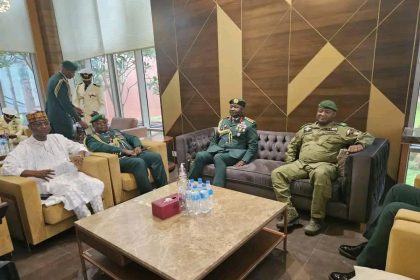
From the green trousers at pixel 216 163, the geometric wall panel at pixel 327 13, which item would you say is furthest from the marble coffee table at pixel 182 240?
the geometric wall panel at pixel 327 13

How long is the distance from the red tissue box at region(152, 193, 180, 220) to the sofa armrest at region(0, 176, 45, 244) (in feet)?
3.39

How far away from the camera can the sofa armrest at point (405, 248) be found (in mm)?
1162

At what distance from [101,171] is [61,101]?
1321mm

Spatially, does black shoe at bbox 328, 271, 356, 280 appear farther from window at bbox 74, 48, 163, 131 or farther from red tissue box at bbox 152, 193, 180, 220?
window at bbox 74, 48, 163, 131

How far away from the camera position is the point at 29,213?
6.80ft

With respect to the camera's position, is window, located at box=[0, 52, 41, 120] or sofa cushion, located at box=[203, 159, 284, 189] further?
window, located at box=[0, 52, 41, 120]

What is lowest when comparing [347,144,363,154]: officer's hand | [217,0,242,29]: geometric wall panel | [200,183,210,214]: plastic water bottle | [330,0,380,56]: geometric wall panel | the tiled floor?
the tiled floor

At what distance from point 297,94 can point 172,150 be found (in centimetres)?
224

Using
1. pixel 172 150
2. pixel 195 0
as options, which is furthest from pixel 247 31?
pixel 172 150

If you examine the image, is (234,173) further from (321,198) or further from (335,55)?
(335,55)

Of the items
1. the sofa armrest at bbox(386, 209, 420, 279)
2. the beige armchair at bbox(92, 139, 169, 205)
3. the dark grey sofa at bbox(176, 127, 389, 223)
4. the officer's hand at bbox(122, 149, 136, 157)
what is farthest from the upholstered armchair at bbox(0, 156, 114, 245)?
the sofa armrest at bbox(386, 209, 420, 279)

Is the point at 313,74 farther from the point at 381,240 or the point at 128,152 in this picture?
the point at 128,152

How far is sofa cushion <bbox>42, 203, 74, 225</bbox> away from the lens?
85.0 inches

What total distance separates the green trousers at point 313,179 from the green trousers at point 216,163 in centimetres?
60
